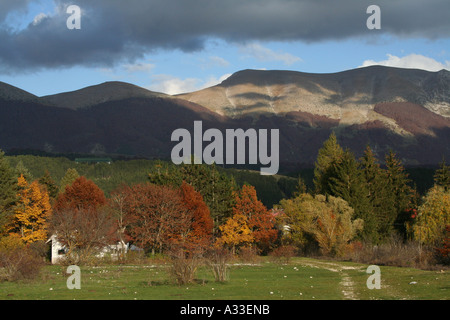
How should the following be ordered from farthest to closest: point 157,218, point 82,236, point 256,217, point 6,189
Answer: point 256,217 → point 157,218 → point 6,189 → point 82,236

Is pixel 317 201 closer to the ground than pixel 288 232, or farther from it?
farther from it

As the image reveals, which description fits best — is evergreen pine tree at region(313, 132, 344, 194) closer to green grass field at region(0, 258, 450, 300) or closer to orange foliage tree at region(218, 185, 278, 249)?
orange foliage tree at region(218, 185, 278, 249)

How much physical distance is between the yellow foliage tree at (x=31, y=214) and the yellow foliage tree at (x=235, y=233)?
77.4 feet

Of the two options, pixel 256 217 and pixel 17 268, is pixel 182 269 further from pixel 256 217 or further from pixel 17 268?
pixel 256 217

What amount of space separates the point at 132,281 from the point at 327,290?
12.9 metres

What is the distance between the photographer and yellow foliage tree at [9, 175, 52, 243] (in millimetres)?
76625

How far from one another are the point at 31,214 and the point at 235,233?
90.4 ft

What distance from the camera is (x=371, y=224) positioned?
7744cm

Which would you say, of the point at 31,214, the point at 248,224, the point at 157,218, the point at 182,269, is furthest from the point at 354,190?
the point at 182,269

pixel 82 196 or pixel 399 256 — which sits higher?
pixel 82 196

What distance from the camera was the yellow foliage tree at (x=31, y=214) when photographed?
251 ft

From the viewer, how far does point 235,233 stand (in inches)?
3226
